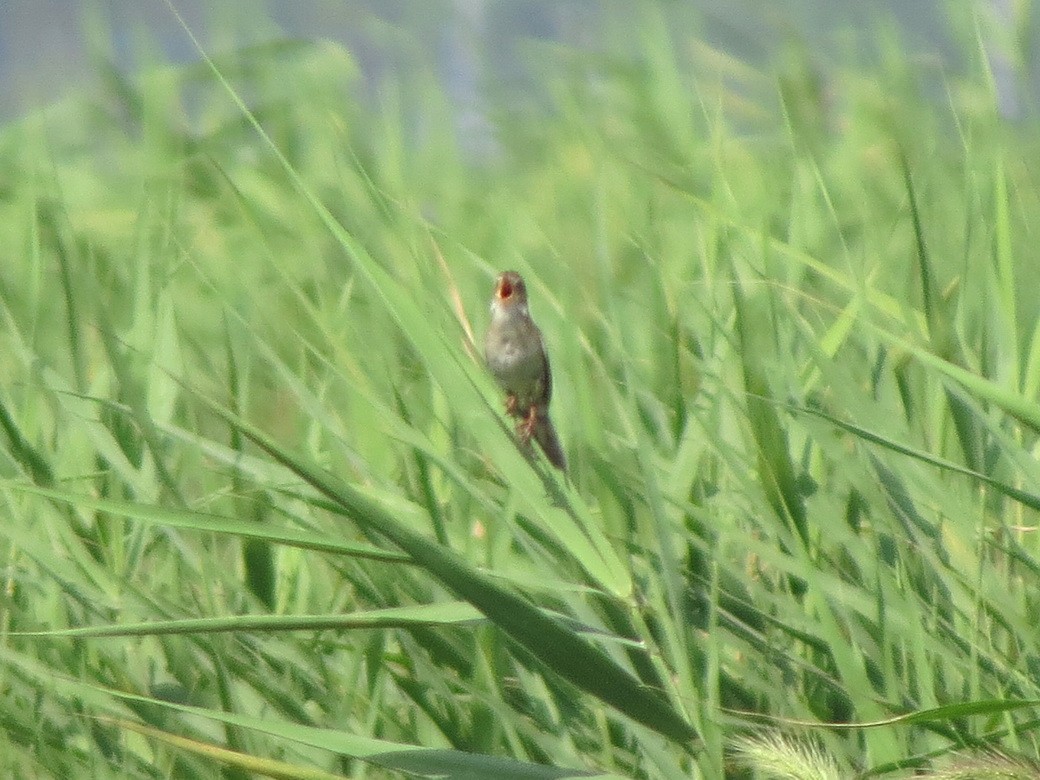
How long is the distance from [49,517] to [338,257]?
83cm

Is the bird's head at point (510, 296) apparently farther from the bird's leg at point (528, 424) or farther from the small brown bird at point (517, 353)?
the bird's leg at point (528, 424)

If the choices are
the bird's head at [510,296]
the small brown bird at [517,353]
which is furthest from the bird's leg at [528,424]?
the bird's head at [510,296]

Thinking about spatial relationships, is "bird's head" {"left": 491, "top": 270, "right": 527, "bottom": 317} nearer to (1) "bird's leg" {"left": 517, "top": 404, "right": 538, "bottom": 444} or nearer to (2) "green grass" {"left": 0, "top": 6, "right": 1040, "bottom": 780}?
(2) "green grass" {"left": 0, "top": 6, "right": 1040, "bottom": 780}

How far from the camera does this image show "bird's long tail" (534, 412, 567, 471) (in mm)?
2164

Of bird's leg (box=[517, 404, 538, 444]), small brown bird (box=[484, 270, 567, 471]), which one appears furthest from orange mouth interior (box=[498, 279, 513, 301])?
bird's leg (box=[517, 404, 538, 444])

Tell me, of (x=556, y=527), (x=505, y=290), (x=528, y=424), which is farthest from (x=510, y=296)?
(x=556, y=527)

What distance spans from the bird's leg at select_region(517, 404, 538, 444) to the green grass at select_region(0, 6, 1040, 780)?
53 millimetres

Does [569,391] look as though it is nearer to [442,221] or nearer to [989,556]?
[989,556]

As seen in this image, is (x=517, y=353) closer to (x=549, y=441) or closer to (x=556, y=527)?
(x=549, y=441)

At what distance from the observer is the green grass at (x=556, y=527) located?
1.57 metres

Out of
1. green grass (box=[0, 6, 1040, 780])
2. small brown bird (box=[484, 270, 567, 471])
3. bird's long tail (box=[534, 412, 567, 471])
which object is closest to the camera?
green grass (box=[0, 6, 1040, 780])

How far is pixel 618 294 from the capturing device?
2600 mm

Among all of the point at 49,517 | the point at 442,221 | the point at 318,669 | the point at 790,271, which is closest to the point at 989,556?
the point at 790,271

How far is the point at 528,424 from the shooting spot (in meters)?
2.27
